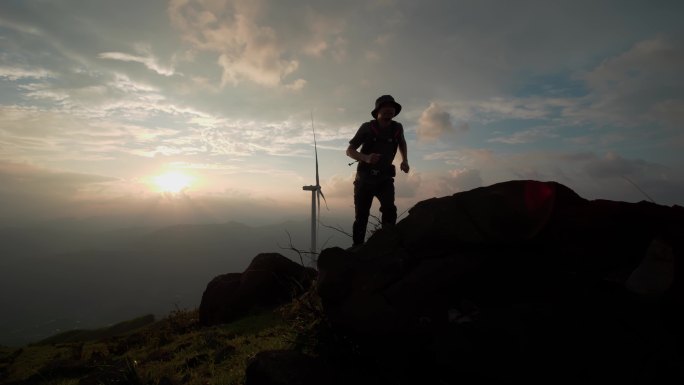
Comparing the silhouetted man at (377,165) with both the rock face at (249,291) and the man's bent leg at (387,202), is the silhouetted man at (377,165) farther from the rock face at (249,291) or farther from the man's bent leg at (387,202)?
the rock face at (249,291)

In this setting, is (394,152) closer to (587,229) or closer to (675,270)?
(587,229)

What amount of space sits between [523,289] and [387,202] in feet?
17.6

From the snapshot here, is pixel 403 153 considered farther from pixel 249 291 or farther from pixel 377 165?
pixel 249 291

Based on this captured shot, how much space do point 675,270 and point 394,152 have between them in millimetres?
7377

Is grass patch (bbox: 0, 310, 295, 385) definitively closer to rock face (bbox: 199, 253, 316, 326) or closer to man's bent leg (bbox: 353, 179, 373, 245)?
rock face (bbox: 199, 253, 316, 326)

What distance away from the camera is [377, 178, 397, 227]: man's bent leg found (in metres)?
10.2

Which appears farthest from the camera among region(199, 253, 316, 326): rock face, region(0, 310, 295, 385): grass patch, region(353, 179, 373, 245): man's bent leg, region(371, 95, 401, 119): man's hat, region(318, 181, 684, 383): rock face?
region(199, 253, 316, 326): rock face

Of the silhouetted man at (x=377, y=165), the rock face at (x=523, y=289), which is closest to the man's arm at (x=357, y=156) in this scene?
the silhouetted man at (x=377, y=165)

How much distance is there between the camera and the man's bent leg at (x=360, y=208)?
10.4 meters

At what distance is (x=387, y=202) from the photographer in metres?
10.2

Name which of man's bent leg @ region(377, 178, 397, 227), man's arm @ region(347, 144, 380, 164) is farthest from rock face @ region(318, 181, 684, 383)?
man's bent leg @ region(377, 178, 397, 227)

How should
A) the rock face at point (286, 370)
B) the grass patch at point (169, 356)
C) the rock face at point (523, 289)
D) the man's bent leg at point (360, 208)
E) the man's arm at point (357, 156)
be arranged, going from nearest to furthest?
1. the rock face at point (523, 289)
2. the rock face at point (286, 370)
3. the grass patch at point (169, 356)
4. the man's arm at point (357, 156)
5. the man's bent leg at point (360, 208)

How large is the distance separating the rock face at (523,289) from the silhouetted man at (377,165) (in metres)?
3.59

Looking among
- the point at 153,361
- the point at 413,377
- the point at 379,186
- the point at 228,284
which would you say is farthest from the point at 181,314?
the point at 413,377
